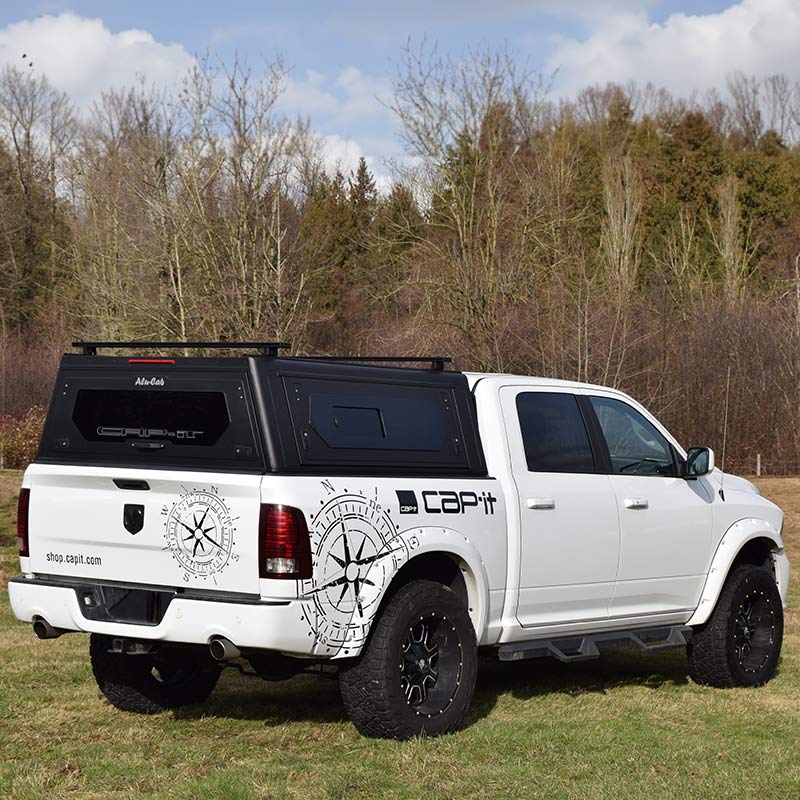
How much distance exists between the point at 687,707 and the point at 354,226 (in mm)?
46330

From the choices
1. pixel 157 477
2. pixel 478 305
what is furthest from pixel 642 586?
pixel 478 305

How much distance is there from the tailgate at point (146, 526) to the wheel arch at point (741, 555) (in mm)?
3674

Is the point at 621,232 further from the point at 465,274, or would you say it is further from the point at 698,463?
the point at 698,463

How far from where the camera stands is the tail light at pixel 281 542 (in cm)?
636

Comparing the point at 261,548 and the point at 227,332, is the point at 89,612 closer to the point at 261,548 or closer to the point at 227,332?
the point at 261,548

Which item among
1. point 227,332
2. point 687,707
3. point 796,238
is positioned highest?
point 796,238

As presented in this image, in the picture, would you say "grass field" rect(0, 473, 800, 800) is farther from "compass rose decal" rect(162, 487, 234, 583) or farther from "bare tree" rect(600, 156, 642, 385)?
"bare tree" rect(600, 156, 642, 385)

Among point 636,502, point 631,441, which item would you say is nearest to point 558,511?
point 636,502

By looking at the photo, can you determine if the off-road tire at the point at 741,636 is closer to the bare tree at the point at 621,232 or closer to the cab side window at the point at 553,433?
the cab side window at the point at 553,433

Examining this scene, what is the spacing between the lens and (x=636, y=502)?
8328mm

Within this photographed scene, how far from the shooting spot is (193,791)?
19.3 ft

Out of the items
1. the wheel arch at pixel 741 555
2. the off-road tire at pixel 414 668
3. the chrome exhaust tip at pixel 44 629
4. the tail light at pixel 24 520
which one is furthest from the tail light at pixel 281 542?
the wheel arch at pixel 741 555

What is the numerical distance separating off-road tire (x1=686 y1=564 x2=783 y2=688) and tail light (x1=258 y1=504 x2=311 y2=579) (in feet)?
11.9

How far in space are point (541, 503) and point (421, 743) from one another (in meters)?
1.61
